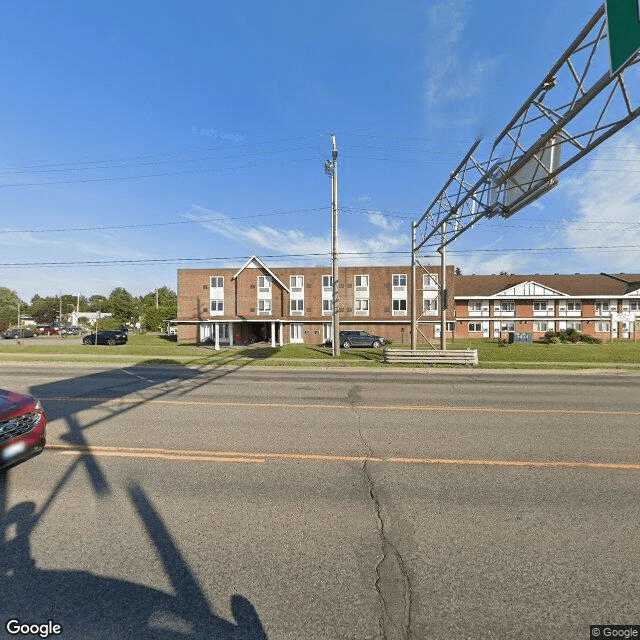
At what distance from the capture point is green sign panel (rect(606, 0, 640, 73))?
5.20m

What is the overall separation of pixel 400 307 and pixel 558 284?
29.5m

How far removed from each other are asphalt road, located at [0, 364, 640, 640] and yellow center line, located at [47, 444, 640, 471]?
0.13ft

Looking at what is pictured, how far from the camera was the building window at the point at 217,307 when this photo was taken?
37062 millimetres

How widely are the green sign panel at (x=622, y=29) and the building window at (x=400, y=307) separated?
1246 inches

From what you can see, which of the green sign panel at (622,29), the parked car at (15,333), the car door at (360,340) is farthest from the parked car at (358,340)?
the parked car at (15,333)

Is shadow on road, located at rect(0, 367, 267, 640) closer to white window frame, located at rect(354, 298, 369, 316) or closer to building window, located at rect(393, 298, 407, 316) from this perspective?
white window frame, located at rect(354, 298, 369, 316)

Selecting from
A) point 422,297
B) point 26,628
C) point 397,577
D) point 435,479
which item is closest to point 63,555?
point 26,628

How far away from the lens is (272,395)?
971 cm

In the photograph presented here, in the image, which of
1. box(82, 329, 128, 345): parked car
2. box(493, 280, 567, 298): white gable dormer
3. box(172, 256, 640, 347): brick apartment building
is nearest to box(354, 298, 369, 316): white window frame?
box(172, 256, 640, 347): brick apartment building

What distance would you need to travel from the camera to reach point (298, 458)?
515 centimetres

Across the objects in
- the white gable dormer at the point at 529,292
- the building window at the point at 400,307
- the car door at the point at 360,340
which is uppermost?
the white gable dormer at the point at 529,292

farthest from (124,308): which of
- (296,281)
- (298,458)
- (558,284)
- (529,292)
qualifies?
(558,284)

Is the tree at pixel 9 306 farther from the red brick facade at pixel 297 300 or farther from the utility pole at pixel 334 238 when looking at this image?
the utility pole at pixel 334 238

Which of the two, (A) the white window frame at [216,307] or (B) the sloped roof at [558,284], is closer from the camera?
(A) the white window frame at [216,307]
